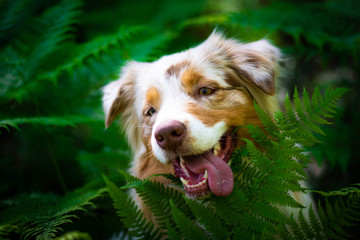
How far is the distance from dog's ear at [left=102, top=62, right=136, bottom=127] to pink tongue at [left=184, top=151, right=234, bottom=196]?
3.79 feet

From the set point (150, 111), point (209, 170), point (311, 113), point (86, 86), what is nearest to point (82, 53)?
point (86, 86)

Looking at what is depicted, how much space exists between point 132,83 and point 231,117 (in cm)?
131

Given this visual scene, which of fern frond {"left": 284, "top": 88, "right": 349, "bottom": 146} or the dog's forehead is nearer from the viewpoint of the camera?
fern frond {"left": 284, "top": 88, "right": 349, "bottom": 146}

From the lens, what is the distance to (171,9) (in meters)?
6.18

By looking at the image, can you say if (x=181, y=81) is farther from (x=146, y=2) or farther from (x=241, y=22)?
(x=146, y=2)

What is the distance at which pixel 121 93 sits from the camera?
3145 millimetres

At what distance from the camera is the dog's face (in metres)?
2.12

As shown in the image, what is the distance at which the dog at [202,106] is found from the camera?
2.12 m

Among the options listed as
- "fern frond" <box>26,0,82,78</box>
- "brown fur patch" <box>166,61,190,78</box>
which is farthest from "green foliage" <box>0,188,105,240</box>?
"fern frond" <box>26,0,82,78</box>

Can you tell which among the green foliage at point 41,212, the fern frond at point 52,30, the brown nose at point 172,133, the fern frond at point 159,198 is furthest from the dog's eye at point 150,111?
the fern frond at point 52,30

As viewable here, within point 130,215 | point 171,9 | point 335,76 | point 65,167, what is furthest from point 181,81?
point 335,76

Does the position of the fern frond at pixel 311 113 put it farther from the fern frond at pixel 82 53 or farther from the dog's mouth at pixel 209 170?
the fern frond at pixel 82 53

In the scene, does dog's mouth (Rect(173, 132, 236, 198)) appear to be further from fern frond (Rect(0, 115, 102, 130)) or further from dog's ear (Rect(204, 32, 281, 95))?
fern frond (Rect(0, 115, 102, 130))

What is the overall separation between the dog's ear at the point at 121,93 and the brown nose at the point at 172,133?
1047 millimetres
